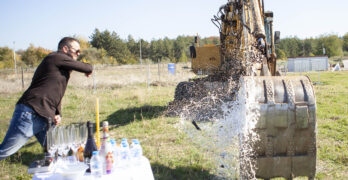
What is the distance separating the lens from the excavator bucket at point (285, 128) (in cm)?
301

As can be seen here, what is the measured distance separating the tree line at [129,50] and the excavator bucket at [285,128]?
2349 centimetres

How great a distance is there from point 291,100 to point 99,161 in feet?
6.64

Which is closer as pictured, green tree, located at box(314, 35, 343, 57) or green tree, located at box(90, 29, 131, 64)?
green tree, located at box(90, 29, 131, 64)

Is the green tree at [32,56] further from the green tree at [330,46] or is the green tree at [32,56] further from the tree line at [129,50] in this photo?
the green tree at [330,46]

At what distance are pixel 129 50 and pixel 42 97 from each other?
166 ft

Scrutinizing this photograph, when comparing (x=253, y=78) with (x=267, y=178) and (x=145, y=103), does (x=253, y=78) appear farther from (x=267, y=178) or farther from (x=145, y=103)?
(x=145, y=103)

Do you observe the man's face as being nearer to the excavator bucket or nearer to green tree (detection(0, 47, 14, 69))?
the excavator bucket

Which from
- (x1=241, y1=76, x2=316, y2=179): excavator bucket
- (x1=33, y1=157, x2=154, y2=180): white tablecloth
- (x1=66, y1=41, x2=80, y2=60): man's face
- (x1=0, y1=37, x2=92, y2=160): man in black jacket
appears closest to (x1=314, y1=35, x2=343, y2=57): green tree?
(x1=241, y1=76, x2=316, y2=179): excavator bucket

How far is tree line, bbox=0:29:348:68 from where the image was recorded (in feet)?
137

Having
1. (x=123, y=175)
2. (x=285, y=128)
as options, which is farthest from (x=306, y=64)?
(x=123, y=175)

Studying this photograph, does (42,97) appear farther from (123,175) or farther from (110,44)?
(110,44)

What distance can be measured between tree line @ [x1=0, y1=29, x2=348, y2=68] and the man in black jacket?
75.3 ft

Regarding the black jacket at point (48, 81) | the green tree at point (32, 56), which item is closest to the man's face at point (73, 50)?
the black jacket at point (48, 81)

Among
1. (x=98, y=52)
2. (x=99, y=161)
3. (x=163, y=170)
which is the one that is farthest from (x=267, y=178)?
(x=98, y=52)
